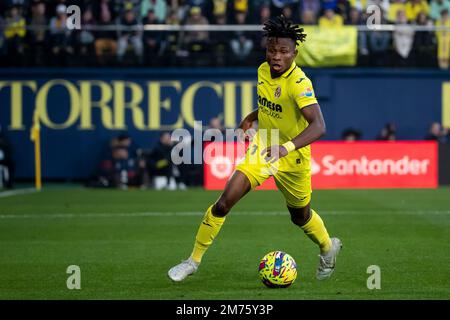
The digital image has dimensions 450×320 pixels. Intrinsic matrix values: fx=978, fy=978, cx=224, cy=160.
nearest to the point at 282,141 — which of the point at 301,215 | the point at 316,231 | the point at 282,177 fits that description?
the point at 282,177

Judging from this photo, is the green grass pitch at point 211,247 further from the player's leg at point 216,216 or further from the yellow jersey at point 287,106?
the yellow jersey at point 287,106

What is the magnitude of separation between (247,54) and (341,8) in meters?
2.59

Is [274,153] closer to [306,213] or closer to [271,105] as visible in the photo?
[271,105]

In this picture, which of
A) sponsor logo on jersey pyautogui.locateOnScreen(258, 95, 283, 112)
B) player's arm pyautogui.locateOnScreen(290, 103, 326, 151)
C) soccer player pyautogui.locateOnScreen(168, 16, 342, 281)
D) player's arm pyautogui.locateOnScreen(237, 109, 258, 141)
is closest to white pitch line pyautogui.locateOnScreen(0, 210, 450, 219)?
player's arm pyautogui.locateOnScreen(237, 109, 258, 141)

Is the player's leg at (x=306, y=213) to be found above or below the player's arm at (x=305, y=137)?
below

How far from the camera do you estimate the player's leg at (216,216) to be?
30.1 feet

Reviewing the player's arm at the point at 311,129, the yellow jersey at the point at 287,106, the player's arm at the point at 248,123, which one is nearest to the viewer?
the player's arm at the point at 311,129

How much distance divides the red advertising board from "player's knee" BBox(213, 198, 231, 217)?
→ 12.8 metres

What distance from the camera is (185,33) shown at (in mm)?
24000

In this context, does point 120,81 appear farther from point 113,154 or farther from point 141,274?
point 141,274

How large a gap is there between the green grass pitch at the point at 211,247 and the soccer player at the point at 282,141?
1.70ft

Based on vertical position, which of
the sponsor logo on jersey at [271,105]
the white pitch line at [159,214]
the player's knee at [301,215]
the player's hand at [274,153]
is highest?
the sponsor logo on jersey at [271,105]

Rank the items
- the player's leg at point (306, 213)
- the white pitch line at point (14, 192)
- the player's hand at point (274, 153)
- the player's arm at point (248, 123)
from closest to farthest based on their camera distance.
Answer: the player's hand at point (274, 153) → the player's leg at point (306, 213) → the player's arm at point (248, 123) → the white pitch line at point (14, 192)

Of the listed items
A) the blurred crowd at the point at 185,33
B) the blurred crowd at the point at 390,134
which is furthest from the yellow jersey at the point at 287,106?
the blurred crowd at the point at 185,33
